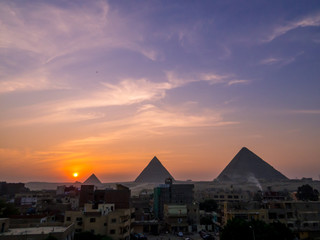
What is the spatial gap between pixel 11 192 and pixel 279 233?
8742 cm

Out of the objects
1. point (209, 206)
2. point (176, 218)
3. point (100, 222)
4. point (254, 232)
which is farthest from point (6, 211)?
point (209, 206)

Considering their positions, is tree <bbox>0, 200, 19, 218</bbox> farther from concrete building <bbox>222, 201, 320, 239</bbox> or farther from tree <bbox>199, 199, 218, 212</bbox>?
tree <bbox>199, 199, 218, 212</bbox>

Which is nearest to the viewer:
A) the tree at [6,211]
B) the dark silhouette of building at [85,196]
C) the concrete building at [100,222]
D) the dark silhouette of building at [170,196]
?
the concrete building at [100,222]

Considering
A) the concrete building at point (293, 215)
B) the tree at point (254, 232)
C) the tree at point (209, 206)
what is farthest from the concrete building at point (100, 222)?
the tree at point (209, 206)

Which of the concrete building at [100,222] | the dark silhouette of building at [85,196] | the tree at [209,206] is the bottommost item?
the tree at [209,206]

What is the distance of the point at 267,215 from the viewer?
39594mm

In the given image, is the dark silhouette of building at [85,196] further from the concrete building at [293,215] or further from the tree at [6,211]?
the concrete building at [293,215]

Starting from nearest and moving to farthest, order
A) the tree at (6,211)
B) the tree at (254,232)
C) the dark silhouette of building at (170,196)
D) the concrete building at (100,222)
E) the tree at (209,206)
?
1. the tree at (254,232)
2. the concrete building at (100,222)
3. the tree at (6,211)
4. the dark silhouette of building at (170,196)
5. the tree at (209,206)

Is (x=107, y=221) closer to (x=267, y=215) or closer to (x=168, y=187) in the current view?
(x=267, y=215)

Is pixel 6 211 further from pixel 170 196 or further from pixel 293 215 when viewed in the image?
pixel 293 215

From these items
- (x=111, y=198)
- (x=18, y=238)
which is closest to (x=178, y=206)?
(x=111, y=198)

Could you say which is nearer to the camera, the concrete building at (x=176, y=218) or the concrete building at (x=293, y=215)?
the concrete building at (x=293, y=215)

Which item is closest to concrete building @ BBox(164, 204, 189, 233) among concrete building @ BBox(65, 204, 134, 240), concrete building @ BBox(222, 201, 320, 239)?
concrete building @ BBox(222, 201, 320, 239)

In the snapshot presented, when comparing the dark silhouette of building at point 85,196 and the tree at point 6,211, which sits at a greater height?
the dark silhouette of building at point 85,196
